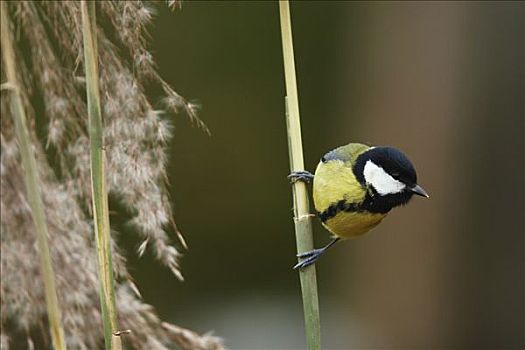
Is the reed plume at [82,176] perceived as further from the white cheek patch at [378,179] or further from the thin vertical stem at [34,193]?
the white cheek patch at [378,179]

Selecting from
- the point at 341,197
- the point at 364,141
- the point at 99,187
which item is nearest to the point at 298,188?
the point at 99,187

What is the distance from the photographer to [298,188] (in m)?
0.72

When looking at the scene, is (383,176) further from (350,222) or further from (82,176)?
(82,176)

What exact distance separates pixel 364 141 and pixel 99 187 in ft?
6.04

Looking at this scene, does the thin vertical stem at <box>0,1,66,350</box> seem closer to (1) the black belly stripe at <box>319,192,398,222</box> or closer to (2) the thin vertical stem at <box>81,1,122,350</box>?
(2) the thin vertical stem at <box>81,1,122,350</box>

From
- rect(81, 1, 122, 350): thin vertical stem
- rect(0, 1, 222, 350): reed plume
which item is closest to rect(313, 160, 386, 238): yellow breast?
rect(0, 1, 222, 350): reed plume

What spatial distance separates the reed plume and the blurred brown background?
1442 millimetres

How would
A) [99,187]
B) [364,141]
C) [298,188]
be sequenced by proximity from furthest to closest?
[364,141] → [298,188] → [99,187]

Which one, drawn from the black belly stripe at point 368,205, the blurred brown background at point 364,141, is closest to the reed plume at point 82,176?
the black belly stripe at point 368,205

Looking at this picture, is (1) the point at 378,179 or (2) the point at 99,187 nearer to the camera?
(2) the point at 99,187

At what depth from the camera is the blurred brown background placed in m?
2.33

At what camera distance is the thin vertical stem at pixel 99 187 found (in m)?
0.58

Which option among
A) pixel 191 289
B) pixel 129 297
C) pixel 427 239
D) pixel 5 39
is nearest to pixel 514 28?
pixel 427 239

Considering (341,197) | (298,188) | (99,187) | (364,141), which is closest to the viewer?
(99,187)
